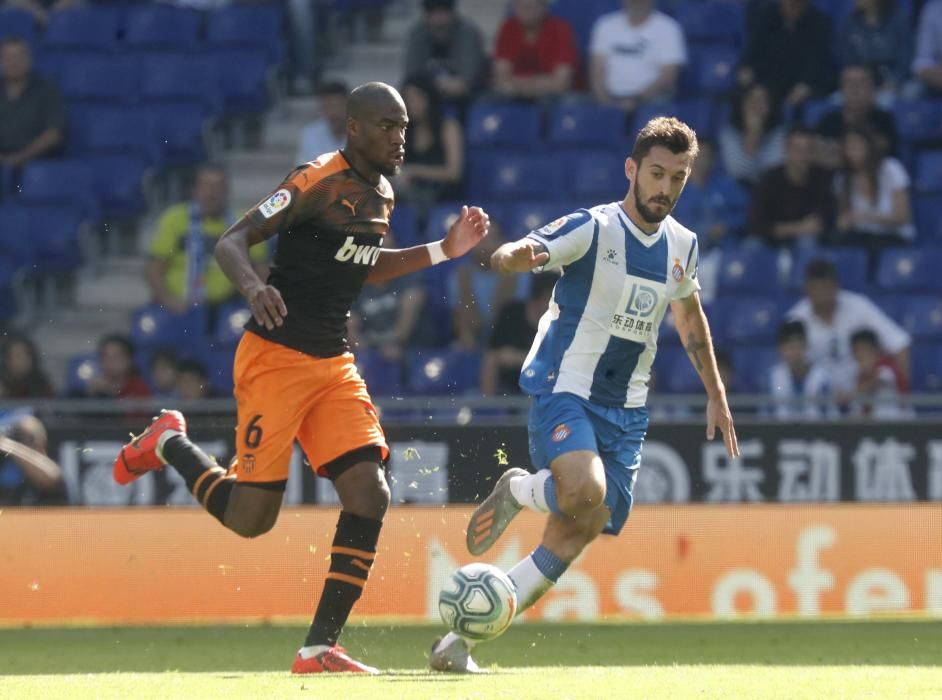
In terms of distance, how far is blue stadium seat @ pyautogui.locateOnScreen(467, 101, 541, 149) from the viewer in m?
13.8

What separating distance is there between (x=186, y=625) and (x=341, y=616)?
3.18 m

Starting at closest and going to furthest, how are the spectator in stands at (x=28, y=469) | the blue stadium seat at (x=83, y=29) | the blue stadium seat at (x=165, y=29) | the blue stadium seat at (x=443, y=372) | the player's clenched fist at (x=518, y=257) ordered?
the player's clenched fist at (x=518, y=257) < the spectator in stands at (x=28, y=469) < the blue stadium seat at (x=443, y=372) < the blue stadium seat at (x=165, y=29) < the blue stadium seat at (x=83, y=29)

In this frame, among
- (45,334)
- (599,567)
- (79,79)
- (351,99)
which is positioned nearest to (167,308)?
(45,334)

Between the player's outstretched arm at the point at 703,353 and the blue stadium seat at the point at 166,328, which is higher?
the player's outstretched arm at the point at 703,353

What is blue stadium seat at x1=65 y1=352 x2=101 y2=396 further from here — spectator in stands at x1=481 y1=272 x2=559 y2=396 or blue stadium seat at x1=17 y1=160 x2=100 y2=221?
spectator in stands at x1=481 y1=272 x2=559 y2=396

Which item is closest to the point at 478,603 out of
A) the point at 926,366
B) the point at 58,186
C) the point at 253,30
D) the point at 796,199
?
the point at 926,366

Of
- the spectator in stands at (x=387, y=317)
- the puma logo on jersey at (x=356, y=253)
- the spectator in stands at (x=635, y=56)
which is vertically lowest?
the spectator in stands at (x=387, y=317)

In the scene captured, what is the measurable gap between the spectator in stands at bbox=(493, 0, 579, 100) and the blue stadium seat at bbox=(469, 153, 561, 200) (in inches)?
25.1

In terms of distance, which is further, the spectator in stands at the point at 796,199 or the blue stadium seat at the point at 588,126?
the blue stadium seat at the point at 588,126

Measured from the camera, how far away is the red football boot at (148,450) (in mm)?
8242

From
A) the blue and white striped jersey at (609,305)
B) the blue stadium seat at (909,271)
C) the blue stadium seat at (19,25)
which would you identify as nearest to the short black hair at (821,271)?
the blue stadium seat at (909,271)

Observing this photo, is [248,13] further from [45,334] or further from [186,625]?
[186,625]

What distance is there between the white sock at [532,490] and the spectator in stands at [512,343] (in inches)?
164

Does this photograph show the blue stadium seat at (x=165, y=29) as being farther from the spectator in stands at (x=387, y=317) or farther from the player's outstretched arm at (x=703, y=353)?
the player's outstretched arm at (x=703, y=353)
